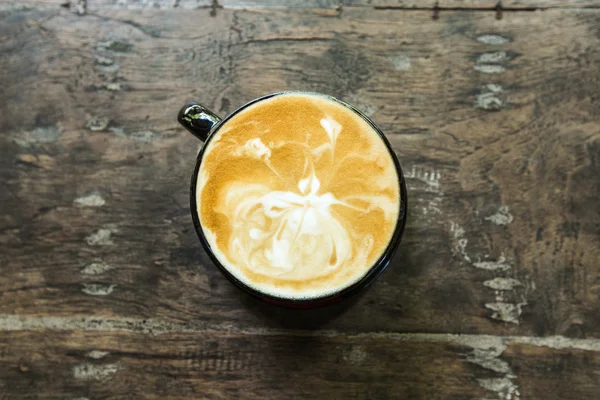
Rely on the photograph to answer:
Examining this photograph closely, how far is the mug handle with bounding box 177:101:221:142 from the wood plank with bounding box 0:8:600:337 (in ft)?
0.48

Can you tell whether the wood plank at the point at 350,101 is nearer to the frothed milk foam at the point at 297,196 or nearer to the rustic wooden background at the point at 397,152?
the rustic wooden background at the point at 397,152

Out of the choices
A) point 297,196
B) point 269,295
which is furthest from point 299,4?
point 269,295

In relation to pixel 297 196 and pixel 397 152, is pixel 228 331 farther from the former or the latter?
pixel 397 152

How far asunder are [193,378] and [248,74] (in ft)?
2.02

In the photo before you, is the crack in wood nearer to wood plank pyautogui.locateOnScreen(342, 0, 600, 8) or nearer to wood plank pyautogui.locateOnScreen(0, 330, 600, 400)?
wood plank pyautogui.locateOnScreen(0, 330, 600, 400)

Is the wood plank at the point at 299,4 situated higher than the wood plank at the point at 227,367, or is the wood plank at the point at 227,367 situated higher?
the wood plank at the point at 299,4

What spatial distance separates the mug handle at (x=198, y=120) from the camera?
91 centimetres

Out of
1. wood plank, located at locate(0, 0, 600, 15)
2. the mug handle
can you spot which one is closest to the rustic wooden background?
wood plank, located at locate(0, 0, 600, 15)

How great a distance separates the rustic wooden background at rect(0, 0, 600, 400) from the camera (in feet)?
3.34

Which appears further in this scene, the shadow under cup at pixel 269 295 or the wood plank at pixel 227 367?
the wood plank at pixel 227 367

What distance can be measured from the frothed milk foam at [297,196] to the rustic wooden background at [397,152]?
0.21 metres

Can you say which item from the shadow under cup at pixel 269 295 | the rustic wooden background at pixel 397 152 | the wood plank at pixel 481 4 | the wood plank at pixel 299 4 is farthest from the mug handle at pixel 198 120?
the wood plank at pixel 481 4

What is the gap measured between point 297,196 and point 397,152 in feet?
0.95

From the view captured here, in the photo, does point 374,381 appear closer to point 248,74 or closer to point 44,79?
point 248,74
